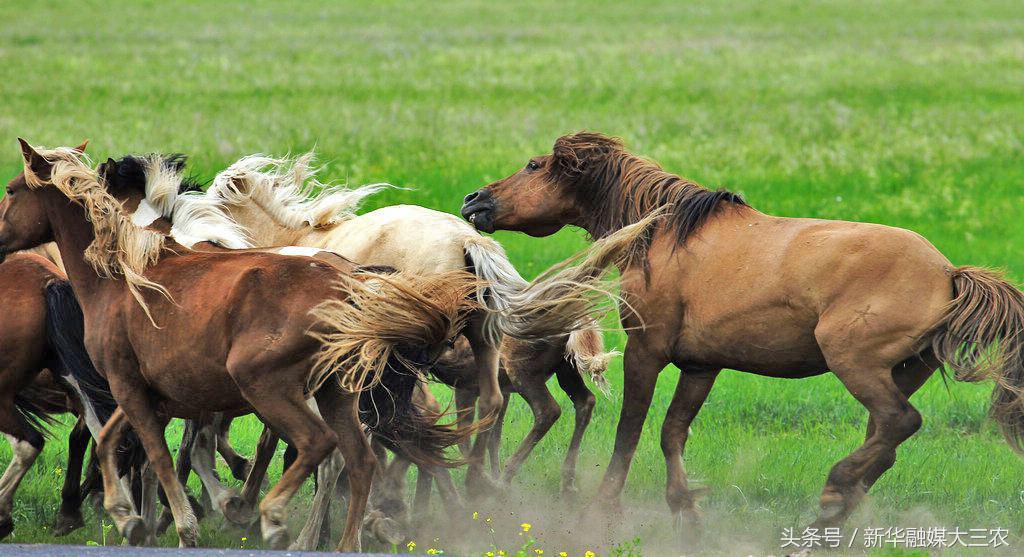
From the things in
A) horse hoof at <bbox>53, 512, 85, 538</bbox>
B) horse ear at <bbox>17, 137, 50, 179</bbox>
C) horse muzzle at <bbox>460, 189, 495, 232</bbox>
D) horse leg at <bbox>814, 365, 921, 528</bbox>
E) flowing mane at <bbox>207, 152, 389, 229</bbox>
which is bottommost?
horse hoof at <bbox>53, 512, 85, 538</bbox>

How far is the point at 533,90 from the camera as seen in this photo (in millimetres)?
23375

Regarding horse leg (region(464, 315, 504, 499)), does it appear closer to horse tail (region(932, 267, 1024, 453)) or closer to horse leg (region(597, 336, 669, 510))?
horse leg (region(597, 336, 669, 510))

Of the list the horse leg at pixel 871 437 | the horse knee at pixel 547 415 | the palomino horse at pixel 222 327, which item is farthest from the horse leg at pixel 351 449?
the horse leg at pixel 871 437

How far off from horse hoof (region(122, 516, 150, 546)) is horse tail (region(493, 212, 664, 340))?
7.03ft

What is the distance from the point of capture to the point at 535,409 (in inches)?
315

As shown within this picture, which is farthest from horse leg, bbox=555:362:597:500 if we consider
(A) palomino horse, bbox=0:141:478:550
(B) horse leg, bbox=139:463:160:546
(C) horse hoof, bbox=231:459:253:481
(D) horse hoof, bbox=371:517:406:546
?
(B) horse leg, bbox=139:463:160:546

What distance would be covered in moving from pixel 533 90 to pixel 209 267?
17601 millimetres

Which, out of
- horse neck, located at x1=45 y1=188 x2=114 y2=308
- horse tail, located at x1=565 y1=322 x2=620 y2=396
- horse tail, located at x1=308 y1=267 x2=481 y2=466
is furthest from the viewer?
horse tail, located at x1=565 y1=322 x2=620 y2=396

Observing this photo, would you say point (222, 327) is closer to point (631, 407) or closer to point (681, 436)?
point (631, 407)

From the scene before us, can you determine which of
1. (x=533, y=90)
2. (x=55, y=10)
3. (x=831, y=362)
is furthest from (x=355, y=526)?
(x=55, y=10)

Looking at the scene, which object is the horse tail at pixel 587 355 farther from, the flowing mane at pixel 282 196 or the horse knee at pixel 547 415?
the flowing mane at pixel 282 196

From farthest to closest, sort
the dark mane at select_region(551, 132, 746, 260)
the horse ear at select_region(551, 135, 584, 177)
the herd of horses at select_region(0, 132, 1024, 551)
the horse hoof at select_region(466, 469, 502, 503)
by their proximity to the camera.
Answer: the horse hoof at select_region(466, 469, 502, 503) < the horse ear at select_region(551, 135, 584, 177) < the dark mane at select_region(551, 132, 746, 260) < the herd of horses at select_region(0, 132, 1024, 551)

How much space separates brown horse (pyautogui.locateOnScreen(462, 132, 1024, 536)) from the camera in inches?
241

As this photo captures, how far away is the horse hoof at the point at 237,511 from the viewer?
6.79 m
